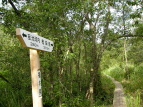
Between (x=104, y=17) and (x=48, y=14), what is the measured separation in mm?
2933

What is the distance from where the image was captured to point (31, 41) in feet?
5.35

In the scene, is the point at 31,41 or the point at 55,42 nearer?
the point at 31,41

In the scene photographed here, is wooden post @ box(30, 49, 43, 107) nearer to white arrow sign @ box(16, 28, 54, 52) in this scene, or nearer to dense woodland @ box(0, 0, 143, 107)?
white arrow sign @ box(16, 28, 54, 52)

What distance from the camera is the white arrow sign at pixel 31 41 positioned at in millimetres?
1451

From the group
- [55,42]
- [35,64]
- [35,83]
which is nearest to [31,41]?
[35,64]

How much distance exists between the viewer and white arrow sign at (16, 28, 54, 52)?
1451 millimetres

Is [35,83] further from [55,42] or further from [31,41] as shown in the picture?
[55,42]

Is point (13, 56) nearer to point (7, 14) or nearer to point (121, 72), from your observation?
point (7, 14)

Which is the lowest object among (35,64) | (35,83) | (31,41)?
(35,83)

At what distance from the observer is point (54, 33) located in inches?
123

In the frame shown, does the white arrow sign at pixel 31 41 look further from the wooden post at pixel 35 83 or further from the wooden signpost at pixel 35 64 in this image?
the wooden post at pixel 35 83

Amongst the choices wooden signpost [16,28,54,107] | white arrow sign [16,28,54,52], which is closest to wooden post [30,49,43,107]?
wooden signpost [16,28,54,107]

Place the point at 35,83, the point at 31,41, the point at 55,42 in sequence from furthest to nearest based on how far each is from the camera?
1. the point at 55,42
2. the point at 35,83
3. the point at 31,41

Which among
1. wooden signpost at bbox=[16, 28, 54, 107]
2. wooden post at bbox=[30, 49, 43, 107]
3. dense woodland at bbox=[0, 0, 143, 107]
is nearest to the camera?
wooden signpost at bbox=[16, 28, 54, 107]
